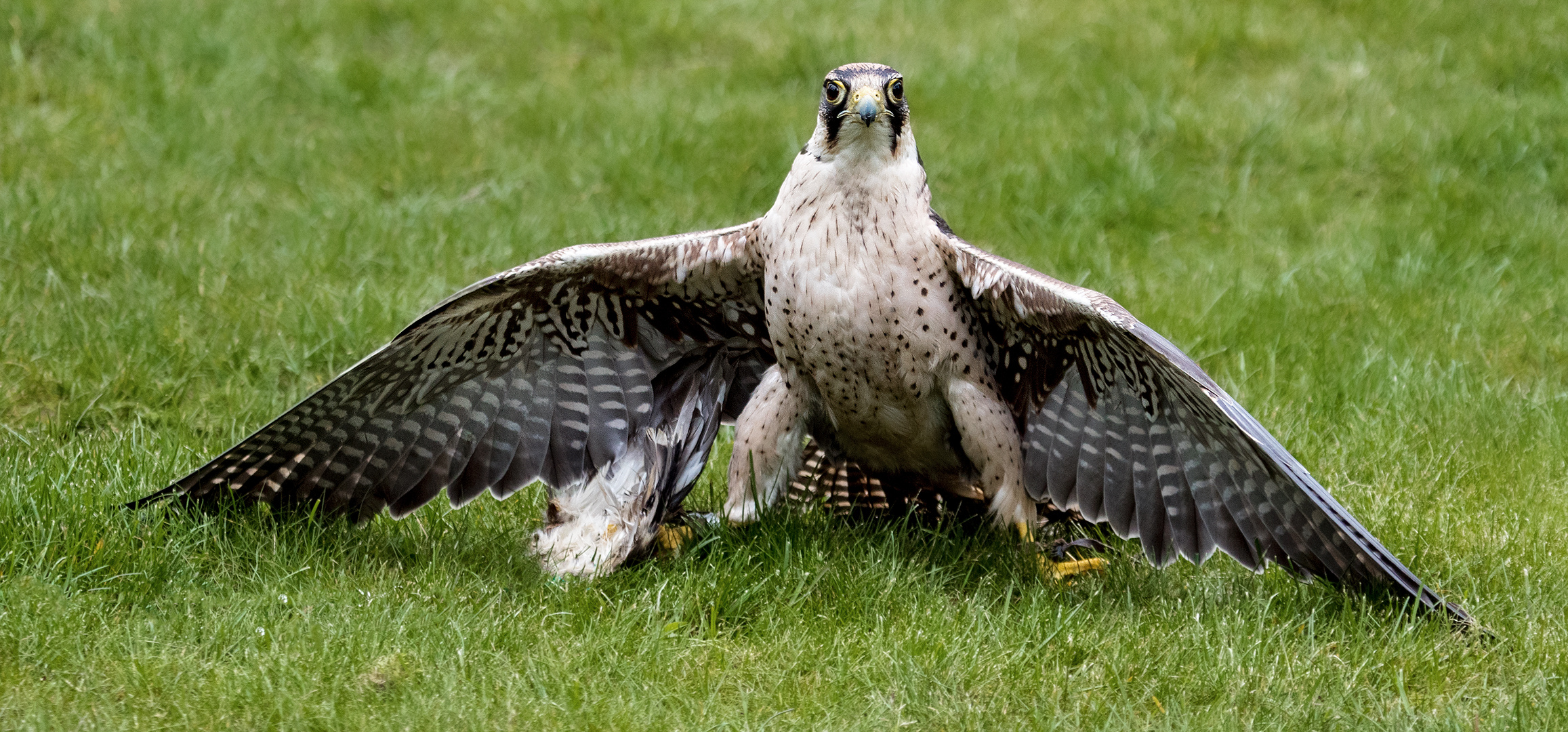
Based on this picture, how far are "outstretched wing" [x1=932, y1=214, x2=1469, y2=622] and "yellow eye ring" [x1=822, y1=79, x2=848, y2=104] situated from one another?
482 mm

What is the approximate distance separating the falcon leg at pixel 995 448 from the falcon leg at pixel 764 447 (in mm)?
464

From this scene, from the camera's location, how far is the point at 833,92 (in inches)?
160

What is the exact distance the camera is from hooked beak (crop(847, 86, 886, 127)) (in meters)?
3.93

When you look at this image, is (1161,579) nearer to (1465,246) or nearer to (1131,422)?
(1131,422)

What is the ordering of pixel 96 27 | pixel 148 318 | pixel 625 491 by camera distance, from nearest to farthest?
1. pixel 625 491
2. pixel 148 318
3. pixel 96 27

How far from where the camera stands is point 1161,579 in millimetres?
4262

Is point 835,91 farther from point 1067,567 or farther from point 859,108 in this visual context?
point 1067,567

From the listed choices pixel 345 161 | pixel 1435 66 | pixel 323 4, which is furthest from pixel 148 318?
pixel 1435 66

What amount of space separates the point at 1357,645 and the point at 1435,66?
513 centimetres

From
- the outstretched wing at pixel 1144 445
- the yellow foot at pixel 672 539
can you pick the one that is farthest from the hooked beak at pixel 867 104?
the yellow foot at pixel 672 539

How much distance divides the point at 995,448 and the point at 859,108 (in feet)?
3.32

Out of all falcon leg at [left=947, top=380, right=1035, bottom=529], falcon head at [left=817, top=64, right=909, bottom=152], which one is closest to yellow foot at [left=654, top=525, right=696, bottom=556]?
falcon leg at [left=947, top=380, right=1035, bottom=529]

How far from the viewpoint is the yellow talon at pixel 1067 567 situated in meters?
4.23

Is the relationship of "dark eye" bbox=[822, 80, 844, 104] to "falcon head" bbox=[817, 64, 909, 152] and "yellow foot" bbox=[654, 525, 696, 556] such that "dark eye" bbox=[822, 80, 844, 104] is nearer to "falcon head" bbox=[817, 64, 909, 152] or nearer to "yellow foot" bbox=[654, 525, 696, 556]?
"falcon head" bbox=[817, 64, 909, 152]
